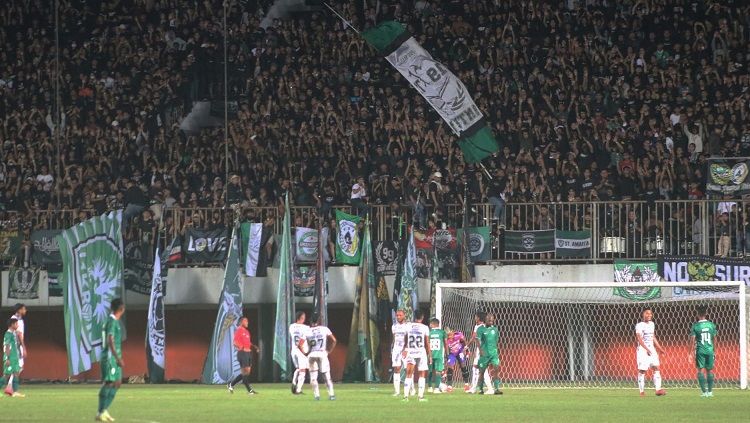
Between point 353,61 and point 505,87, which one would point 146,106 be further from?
point 505,87

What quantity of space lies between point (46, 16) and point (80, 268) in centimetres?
1368

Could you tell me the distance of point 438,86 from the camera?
36750mm

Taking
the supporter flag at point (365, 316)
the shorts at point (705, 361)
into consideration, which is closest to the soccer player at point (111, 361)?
the shorts at point (705, 361)

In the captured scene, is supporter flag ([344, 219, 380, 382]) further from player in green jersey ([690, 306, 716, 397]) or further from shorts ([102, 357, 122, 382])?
shorts ([102, 357, 122, 382])

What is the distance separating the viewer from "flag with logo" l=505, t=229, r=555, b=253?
3406 centimetres

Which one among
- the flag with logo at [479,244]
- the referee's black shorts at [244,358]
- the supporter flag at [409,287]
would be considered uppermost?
the flag with logo at [479,244]

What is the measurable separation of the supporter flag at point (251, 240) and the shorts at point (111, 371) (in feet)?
52.7

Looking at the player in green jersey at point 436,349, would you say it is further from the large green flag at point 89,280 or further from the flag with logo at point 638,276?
the large green flag at point 89,280

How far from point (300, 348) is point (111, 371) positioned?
9184 mm

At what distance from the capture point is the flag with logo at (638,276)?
110ft

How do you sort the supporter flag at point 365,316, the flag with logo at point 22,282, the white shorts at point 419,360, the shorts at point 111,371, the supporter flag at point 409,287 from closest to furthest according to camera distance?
the shorts at point 111,371 → the white shorts at point 419,360 → the supporter flag at point 409,287 → the supporter flag at point 365,316 → the flag with logo at point 22,282

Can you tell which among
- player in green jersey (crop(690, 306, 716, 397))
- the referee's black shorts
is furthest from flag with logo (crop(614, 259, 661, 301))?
the referee's black shorts

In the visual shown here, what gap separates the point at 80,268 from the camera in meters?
34.3

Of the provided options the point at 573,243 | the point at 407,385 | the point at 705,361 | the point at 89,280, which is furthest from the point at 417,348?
the point at 89,280
